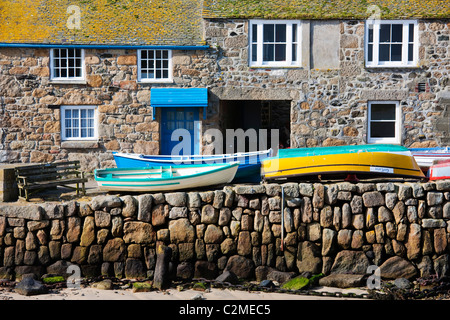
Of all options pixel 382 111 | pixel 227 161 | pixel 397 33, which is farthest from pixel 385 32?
pixel 227 161

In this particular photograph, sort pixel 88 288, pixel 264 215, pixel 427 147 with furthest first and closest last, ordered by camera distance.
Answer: pixel 427 147, pixel 264 215, pixel 88 288

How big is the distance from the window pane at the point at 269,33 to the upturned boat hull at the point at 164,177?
6.32m

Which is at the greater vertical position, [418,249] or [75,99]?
[75,99]

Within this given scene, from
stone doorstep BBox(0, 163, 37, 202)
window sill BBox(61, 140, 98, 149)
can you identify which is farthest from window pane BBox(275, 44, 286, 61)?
stone doorstep BBox(0, 163, 37, 202)

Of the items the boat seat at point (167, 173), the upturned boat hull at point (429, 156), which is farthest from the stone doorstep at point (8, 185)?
the upturned boat hull at point (429, 156)

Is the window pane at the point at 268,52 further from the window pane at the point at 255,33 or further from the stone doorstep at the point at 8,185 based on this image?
the stone doorstep at the point at 8,185

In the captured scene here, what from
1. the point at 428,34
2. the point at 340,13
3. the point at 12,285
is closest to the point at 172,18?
the point at 340,13

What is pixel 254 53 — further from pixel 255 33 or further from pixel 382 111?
pixel 382 111

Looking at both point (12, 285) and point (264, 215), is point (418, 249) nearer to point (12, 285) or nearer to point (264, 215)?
point (264, 215)

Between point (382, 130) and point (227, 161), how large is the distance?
5.56 m

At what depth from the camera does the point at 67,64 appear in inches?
728

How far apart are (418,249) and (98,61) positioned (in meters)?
10.6

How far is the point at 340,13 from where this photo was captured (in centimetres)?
1808

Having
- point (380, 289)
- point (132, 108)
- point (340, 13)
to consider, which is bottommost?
point (380, 289)
